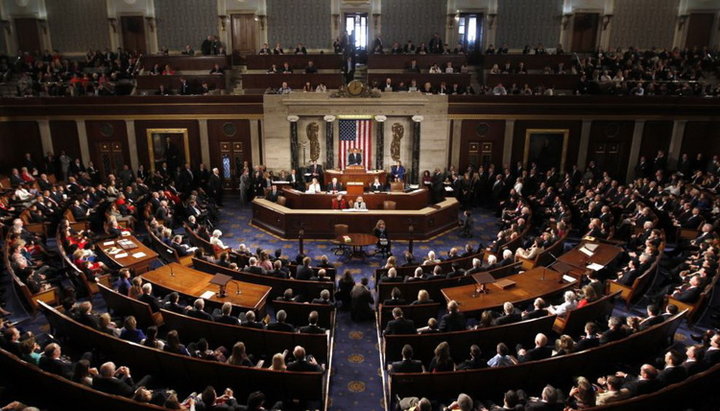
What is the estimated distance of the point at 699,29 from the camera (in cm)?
2262

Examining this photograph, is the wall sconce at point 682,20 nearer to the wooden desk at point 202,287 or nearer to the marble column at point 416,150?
the marble column at point 416,150

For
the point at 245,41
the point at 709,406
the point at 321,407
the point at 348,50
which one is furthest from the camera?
the point at 245,41

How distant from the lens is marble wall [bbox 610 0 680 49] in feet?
74.8

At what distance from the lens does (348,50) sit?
2145cm

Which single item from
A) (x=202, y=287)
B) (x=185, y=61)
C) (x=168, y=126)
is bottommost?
(x=202, y=287)

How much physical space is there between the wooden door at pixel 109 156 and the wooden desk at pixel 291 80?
5.64 meters

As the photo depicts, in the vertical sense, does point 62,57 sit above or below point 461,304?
above

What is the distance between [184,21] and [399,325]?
20757 mm

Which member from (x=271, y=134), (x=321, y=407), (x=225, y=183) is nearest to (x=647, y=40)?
(x=271, y=134)

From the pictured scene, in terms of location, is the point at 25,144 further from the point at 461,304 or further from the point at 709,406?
the point at 709,406

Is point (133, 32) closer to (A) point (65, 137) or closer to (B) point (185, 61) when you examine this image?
(B) point (185, 61)

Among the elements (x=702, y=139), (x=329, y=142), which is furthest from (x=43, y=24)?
(x=702, y=139)

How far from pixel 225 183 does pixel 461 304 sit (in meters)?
13.4

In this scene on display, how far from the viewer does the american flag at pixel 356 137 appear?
18734mm
